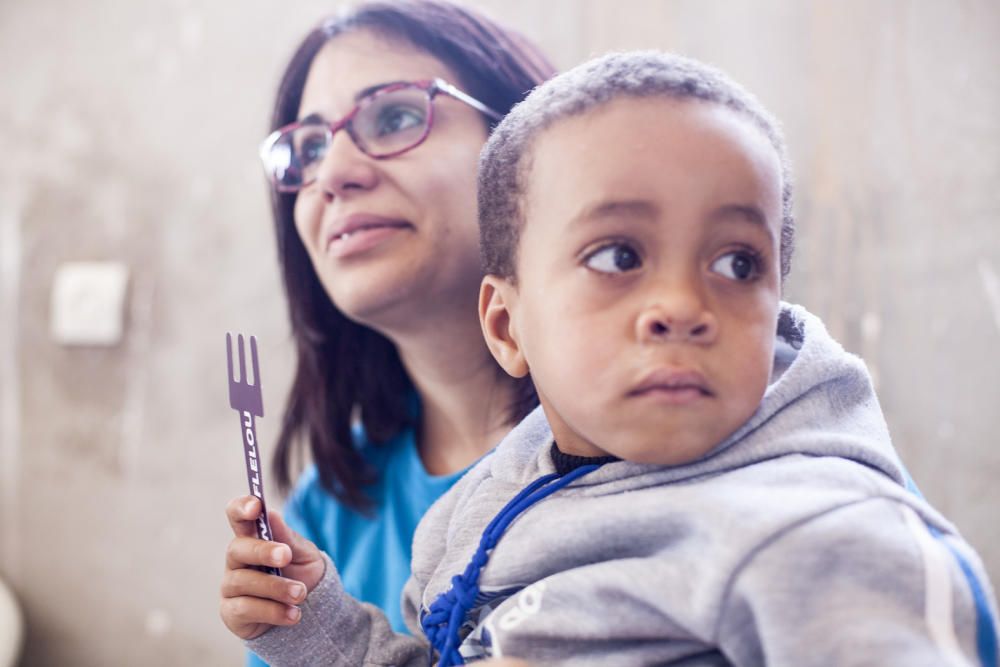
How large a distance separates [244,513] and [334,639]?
0.16 meters

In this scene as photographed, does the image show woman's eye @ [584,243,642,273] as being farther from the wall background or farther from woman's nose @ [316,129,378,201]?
the wall background

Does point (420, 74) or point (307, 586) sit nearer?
point (307, 586)

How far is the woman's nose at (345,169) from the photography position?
36.4 inches

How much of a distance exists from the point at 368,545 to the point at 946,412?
0.76m

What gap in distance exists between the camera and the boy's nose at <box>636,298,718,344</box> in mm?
516

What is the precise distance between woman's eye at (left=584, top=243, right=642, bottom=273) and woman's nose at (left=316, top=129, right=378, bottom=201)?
0.44m

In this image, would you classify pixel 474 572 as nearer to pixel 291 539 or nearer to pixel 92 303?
pixel 291 539

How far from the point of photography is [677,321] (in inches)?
20.3

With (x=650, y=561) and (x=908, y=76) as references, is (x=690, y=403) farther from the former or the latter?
(x=908, y=76)

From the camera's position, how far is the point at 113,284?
1.58 metres

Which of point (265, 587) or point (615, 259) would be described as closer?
point (615, 259)

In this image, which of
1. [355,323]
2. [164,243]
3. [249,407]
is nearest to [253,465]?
[249,407]

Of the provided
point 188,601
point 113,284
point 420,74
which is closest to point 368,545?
point 420,74

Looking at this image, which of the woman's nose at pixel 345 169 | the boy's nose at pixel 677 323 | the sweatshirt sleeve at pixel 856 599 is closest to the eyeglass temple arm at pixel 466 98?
the woman's nose at pixel 345 169
